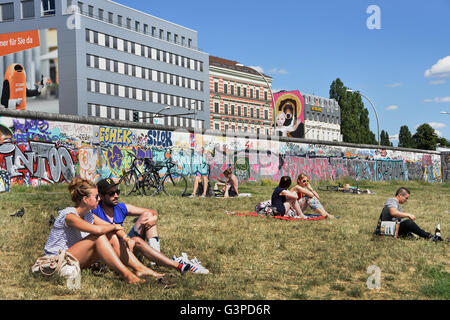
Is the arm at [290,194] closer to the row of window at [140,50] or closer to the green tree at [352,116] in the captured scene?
the row of window at [140,50]

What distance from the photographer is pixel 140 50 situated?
3039 inches

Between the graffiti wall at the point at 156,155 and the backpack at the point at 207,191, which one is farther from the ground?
the graffiti wall at the point at 156,155

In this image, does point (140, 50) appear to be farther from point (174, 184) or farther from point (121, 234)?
point (121, 234)

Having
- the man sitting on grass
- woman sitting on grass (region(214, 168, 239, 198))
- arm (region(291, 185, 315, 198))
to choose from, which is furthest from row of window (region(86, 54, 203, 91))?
the man sitting on grass

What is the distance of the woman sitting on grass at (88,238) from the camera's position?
616 centimetres

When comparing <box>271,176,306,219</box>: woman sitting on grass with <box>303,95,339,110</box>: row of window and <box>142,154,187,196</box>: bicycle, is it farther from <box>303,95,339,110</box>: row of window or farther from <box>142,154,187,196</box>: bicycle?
<box>303,95,339,110</box>: row of window

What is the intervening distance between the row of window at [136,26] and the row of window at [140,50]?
363 cm

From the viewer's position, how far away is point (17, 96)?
217ft

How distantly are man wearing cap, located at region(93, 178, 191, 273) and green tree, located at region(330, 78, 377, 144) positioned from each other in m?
88.9

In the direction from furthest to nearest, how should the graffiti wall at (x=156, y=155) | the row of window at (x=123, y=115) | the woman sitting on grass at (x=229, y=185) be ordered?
the row of window at (x=123, y=115), the graffiti wall at (x=156, y=155), the woman sitting on grass at (x=229, y=185)

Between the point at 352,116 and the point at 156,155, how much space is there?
75.3m

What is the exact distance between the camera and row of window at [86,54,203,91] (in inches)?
2763

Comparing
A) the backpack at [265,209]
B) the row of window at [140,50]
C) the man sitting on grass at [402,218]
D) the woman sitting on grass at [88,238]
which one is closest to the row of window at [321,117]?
the row of window at [140,50]

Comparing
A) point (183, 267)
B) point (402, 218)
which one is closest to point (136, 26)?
point (402, 218)
